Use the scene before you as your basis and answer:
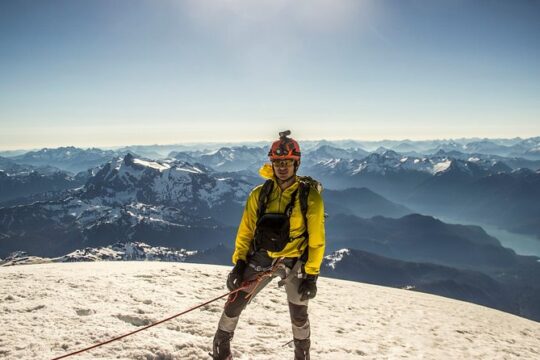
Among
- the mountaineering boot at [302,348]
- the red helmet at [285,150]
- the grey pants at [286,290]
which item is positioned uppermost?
the red helmet at [285,150]

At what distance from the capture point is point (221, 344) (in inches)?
281

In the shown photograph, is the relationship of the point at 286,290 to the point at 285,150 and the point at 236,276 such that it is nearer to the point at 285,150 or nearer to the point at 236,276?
the point at 236,276

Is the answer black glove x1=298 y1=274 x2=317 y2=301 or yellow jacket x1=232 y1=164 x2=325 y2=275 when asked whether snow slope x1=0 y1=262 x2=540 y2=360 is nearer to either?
black glove x1=298 y1=274 x2=317 y2=301

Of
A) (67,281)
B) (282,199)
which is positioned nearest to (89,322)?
(67,281)

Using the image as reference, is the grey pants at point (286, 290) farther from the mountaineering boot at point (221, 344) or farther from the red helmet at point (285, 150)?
the red helmet at point (285, 150)

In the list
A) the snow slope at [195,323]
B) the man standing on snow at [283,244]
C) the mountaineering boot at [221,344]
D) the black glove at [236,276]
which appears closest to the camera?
the man standing on snow at [283,244]

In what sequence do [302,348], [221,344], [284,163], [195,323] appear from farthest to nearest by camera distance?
1. [195,323]
2. [284,163]
3. [302,348]
4. [221,344]

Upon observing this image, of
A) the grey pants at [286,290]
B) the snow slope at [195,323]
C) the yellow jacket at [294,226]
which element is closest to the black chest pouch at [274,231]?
the yellow jacket at [294,226]

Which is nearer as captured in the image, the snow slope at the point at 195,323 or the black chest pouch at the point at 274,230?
the black chest pouch at the point at 274,230

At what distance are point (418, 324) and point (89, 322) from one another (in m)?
11.0

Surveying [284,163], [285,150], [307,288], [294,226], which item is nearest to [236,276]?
[307,288]

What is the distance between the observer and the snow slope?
7871 millimetres

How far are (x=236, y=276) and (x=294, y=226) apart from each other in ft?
5.25

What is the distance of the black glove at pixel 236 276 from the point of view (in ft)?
23.6
